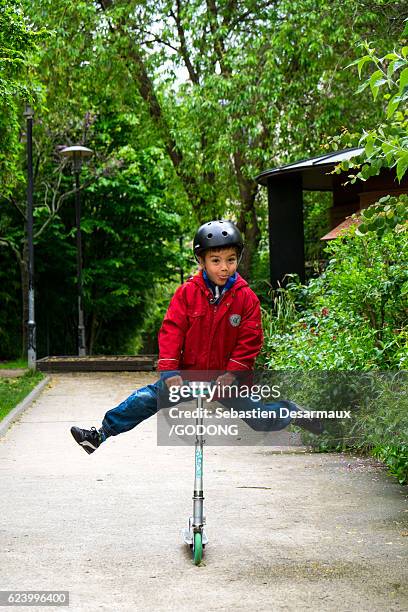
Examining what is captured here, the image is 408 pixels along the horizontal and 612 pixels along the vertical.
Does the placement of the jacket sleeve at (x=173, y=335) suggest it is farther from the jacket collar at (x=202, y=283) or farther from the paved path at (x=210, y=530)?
the paved path at (x=210, y=530)

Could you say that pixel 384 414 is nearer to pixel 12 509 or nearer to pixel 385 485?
pixel 385 485

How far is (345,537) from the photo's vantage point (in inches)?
248

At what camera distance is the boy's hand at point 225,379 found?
19.3 feet

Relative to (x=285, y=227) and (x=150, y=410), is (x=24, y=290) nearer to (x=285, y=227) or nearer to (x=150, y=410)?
(x=285, y=227)

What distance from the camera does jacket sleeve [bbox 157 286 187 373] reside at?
5.89 m

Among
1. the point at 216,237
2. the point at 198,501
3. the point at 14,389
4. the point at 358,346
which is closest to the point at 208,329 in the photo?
the point at 216,237

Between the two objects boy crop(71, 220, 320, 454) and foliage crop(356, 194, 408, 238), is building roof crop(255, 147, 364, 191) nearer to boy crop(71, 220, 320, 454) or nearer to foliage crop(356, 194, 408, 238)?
foliage crop(356, 194, 408, 238)

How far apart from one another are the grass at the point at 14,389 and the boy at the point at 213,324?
768 centimetres

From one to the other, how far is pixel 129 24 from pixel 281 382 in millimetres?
15304

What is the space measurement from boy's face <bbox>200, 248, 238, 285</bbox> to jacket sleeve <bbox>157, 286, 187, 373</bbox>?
0.22 meters

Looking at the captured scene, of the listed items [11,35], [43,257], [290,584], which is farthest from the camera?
[43,257]

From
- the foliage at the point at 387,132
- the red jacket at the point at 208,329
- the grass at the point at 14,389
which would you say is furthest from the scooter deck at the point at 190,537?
the grass at the point at 14,389

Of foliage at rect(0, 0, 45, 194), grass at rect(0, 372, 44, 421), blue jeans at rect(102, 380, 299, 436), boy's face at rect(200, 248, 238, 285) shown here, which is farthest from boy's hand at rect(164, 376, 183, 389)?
foliage at rect(0, 0, 45, 194)

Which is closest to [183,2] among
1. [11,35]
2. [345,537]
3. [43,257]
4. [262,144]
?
[262,144]
